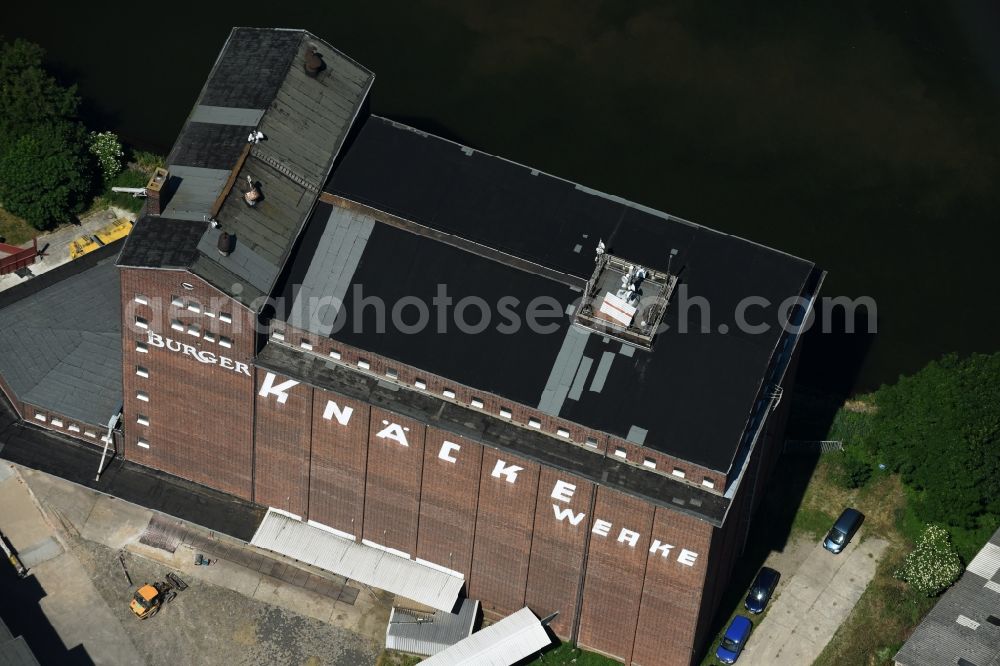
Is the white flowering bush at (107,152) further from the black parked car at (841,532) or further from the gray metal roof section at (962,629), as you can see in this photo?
the gray metal roof section at (962,629)

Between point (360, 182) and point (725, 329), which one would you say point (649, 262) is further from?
point (360, 182)

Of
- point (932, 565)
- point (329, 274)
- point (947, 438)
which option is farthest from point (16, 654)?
point (947, 438)

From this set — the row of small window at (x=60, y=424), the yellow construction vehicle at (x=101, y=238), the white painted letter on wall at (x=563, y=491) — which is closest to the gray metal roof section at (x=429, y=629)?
the white painted letter on wall at (x=563, y=491)

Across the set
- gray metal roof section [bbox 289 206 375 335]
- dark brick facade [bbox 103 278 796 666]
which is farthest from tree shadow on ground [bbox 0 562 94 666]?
gray metal roof section [bbox 289 206 375 335]

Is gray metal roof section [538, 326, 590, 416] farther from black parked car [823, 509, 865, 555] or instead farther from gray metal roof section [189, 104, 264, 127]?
black parked car [823, 509, 865, 555]

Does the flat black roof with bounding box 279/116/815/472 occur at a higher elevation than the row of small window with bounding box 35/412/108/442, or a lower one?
higher

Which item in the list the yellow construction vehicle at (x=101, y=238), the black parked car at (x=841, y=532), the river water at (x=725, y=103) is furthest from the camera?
the river water at (x=725, y=103)

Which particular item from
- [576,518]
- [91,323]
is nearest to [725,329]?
[576,518]
